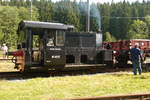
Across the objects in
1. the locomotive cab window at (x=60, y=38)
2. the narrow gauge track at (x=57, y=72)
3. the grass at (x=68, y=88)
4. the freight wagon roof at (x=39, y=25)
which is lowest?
the narrow gauge track at (x=57, y=72)

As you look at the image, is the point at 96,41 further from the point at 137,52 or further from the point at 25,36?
the point at 25,36

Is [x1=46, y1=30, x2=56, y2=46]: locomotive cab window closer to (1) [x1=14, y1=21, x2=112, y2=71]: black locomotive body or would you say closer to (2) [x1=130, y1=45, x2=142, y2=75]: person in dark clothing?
(1) [x1=14, y1=21, x2=112, y2=71]: black locomotive body

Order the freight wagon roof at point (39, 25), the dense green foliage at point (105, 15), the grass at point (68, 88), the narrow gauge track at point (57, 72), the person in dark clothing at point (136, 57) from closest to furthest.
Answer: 1. the grass at point (68, 88)
2. the freight wagon roof at point (39, 25)
3. the narrow gauge track at point (57, 72)
4. the person in dark clothing at point (136, 57)
5. the dense green foliage at point (105, 15)

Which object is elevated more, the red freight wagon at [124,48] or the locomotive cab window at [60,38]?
the locomotive cab window at [60,38]

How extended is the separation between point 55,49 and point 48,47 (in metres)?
0.41

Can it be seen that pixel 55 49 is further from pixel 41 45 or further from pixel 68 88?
pixel 68 88

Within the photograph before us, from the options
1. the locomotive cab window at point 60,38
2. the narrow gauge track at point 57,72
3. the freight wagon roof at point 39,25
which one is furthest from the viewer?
the locomotive cab window at point 60,38

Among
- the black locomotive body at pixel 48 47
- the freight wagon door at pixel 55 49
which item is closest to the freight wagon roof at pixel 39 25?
the black locomotive body at pixel 48 47

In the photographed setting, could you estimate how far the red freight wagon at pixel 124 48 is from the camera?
73.6 feet

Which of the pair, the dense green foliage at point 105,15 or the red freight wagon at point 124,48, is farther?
the dense green foliage at point 105,15

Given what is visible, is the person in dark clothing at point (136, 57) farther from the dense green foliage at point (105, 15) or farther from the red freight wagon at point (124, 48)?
the dense green foliage at point (105, 15)

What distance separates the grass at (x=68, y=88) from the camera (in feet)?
39.1

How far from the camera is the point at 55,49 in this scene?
57.9 ft

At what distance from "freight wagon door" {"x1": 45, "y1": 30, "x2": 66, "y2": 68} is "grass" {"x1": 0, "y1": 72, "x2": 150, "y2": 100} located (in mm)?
1609
